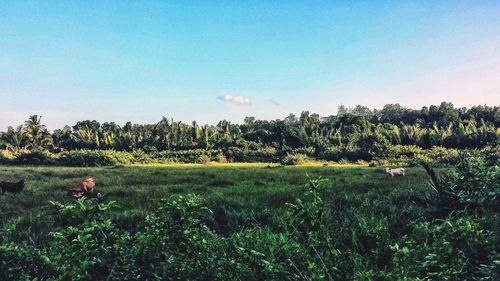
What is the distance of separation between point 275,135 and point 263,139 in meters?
2.01

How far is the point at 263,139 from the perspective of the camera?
200ft

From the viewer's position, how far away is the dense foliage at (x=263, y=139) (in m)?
47.9

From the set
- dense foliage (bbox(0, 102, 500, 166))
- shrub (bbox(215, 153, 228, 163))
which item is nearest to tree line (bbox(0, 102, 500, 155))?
dense foliage (bbox(0, 102, 500, 166))

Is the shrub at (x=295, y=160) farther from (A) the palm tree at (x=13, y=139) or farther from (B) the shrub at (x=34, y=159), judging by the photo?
(A) the palm tree at (x=13, y=139)

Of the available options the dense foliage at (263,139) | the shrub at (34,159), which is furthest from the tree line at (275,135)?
the shrub at (34,159)

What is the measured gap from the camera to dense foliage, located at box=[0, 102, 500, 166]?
47.9 m

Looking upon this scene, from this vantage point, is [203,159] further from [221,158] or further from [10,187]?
[10,187]

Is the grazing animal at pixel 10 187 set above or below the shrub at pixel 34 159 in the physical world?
below

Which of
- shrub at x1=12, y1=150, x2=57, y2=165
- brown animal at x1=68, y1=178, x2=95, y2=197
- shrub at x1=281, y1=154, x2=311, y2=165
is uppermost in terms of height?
shrub at x1=12, y1=150, x2=57, y2=165

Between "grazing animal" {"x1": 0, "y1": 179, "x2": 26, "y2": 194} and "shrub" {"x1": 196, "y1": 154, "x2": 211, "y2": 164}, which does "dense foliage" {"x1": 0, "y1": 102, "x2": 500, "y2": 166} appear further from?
"grazing animal" {"x1": 0, "y1": 179, "x2": 26, "y2": 194}

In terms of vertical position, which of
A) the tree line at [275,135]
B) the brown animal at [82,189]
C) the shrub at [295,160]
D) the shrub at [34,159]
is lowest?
the shrub at [295,160]

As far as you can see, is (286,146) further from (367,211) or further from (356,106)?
(356,106)

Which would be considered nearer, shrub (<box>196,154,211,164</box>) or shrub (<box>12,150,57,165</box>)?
shrub (<box>12,150,57,165</box>)

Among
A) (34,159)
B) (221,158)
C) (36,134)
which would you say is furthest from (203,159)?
(36,134)
